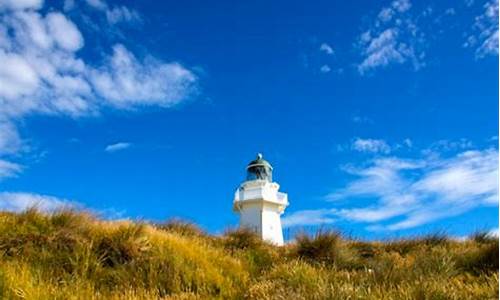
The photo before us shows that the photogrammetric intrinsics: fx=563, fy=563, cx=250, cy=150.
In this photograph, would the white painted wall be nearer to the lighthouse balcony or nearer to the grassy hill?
the lighthouse balcony

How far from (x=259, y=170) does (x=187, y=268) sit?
2043 centimetres

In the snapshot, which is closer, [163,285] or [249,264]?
[163,285]

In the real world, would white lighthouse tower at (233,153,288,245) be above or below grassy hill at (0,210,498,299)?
above

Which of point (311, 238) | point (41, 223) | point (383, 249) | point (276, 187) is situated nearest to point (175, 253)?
point (41, 223)

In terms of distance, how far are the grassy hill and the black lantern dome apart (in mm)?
17324

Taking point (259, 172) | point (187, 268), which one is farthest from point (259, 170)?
point (187, 268)

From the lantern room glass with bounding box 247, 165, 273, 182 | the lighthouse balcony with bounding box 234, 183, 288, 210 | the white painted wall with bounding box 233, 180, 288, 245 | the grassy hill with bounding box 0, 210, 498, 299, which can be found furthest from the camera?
the lantern room glass with bounding box 247, 165, 273, 182

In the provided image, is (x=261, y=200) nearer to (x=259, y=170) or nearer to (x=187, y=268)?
(x=259, y=170)

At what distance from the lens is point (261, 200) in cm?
2833

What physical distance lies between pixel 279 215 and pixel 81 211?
20.8 metres

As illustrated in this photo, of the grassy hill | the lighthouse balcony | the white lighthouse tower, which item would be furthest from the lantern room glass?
the grassy hill

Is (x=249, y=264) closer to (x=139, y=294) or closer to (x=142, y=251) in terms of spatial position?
(x=142, y=251)

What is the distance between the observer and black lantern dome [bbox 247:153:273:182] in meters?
29.6

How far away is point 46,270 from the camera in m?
8.38
